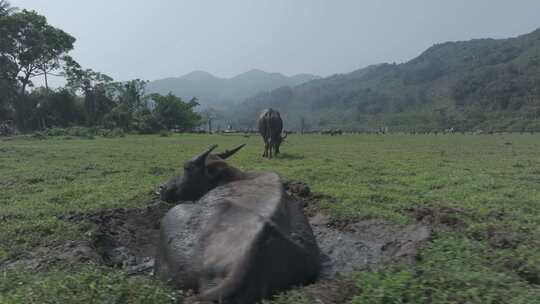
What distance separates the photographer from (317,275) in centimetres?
430

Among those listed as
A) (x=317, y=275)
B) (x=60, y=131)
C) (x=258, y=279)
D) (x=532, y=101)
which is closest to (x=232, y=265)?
(x=258, y=279)

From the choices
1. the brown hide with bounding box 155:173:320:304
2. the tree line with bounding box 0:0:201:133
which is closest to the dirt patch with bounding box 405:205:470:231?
the brown hide with bounding box 155:173:320:304

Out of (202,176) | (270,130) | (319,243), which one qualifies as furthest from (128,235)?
(270,130)

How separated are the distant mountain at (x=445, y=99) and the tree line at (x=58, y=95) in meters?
43.7

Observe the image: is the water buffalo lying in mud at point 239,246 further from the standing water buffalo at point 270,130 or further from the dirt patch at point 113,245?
the standing water buffalo at point 270,130

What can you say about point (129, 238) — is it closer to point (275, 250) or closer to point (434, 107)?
point (275, 250)

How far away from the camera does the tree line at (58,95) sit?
36.7 m

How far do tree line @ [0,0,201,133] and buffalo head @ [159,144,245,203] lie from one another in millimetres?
34194

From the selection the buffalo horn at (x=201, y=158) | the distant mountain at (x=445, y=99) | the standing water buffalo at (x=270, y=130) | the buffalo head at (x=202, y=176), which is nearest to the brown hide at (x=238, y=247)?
the buffalo head at (x=202, y=176)

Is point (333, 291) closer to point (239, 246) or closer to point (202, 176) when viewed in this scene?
point (239, 246)

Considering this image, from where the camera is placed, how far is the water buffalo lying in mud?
373 centimetres

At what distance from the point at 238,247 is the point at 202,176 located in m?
2.10

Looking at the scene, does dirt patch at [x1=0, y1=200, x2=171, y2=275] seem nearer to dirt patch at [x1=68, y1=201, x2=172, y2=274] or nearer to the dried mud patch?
dirt patch at [x1=68, y1=201, x2=172, y2=274]

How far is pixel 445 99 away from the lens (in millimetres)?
99625
